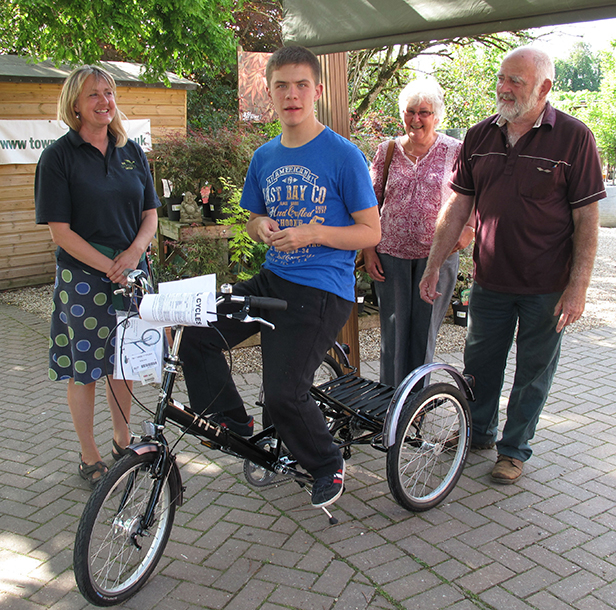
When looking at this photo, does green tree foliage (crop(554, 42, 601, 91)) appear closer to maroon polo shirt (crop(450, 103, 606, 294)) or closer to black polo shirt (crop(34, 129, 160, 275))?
maroon polo shirt (crop(450, 103, 606, 294))

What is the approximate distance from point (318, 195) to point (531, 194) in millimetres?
1220

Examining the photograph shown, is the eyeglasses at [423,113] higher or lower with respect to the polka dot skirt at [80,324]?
higher

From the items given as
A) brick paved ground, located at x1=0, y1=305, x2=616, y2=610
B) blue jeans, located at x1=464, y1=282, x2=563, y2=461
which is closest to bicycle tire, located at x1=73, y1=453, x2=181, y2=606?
brick paved ground, located at x1=0, y1=305, x2=616, y2=610

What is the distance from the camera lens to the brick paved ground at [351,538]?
97.6 inches

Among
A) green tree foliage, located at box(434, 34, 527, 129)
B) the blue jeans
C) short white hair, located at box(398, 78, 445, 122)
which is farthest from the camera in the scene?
green tree foliage, located at box(434, 34, 527, 129)

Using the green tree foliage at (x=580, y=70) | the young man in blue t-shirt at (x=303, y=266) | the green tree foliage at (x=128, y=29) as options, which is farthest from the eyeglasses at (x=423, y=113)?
the green tree foliage at (x=580, y=70)

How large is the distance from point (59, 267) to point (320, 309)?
152 cm

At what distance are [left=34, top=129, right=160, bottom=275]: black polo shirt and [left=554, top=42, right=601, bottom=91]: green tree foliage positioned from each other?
88441 mm

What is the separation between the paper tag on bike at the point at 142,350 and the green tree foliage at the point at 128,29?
18.9 ft

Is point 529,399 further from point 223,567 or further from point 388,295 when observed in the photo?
point 223,567

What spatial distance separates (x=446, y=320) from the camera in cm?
693

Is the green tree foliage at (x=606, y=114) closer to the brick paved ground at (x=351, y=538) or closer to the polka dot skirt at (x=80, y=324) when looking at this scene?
the brick paved ground at (x=351, y=538)

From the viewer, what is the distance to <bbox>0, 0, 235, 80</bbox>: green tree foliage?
23.0 ft

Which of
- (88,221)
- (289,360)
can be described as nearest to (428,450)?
(289,360)
